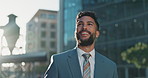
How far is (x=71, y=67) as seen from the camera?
3008mm

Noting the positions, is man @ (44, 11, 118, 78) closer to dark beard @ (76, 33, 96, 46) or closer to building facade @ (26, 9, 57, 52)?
dark beard @ (76, 33, 96, 46)

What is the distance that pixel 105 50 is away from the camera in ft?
156

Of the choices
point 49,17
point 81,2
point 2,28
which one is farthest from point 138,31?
point 49,17

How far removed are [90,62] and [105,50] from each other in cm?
4481

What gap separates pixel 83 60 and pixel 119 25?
42617mm

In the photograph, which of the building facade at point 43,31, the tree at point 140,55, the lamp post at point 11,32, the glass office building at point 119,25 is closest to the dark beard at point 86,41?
the lamp post at point 11,32

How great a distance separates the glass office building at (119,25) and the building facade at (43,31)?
146 ft

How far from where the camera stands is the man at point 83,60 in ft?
9.74

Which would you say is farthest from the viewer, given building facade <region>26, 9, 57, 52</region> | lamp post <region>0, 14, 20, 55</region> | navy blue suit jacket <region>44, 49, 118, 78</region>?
building facade <region>26, 9, 57, 52</region>

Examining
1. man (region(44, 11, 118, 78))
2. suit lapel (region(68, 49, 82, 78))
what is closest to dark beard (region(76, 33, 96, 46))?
man (region(44, 11, 118, 78))

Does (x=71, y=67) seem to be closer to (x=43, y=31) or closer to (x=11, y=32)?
(x=11, y=32)

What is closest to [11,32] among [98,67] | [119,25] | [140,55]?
→ [98,67]

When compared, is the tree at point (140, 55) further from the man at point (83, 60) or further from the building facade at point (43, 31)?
the building facade at point (43, 31)

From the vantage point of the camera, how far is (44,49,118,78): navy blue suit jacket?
2.96 meters
